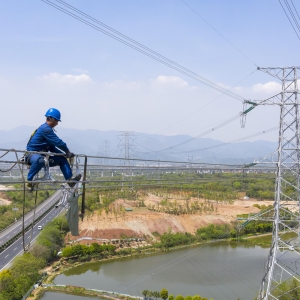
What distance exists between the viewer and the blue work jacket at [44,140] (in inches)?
101

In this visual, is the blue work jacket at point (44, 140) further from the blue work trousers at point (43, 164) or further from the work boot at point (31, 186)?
the work boot at point (31, 186)

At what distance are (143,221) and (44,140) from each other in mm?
16429

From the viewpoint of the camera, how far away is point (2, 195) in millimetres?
23375

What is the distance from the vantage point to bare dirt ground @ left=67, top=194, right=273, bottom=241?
17.0 metres

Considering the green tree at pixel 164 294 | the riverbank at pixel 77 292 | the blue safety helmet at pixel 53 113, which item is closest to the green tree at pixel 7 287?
the riverbank at pixel 77 292

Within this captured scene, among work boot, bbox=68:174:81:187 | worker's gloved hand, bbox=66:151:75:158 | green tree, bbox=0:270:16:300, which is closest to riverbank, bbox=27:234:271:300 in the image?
green tree, bbox=0:270:16:300

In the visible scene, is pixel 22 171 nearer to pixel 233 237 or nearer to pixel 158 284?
pixel 158 284

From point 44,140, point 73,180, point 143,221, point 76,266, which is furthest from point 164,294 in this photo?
point 143,221

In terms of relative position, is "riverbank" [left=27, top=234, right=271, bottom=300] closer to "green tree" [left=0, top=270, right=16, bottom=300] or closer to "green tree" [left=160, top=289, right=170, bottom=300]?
"green tree" [left=0, top=270, right=16, bottom=300]

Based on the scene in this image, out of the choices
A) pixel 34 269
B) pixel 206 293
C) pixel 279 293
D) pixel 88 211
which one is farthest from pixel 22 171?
pixel 88 211

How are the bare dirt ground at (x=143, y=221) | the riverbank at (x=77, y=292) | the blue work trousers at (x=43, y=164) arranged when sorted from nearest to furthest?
the blue work trousers at (x=43, y=164) < the riverbank at (x=77, y=292) < the bare dirt ground at (x=143, y=221)

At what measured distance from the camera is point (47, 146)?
8.76 ft

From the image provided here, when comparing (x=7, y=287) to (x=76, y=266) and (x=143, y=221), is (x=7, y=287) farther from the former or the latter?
(x=143, y=221)

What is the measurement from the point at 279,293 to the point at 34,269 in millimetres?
7830
